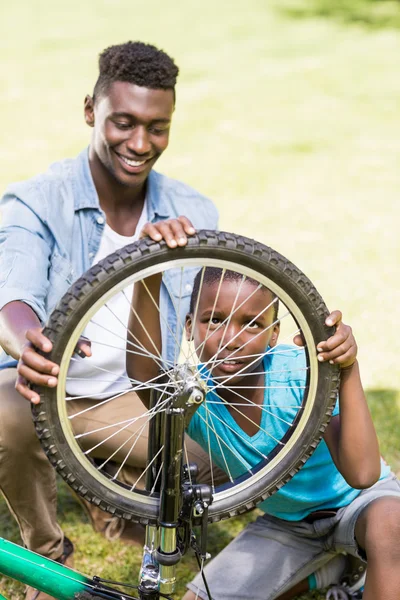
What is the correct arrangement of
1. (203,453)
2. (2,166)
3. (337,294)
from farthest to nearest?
(2,166) → (337,294) → (203,453)

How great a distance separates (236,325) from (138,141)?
82 centimetres

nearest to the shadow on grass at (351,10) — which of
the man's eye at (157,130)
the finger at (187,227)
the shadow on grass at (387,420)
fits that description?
the shadow on grass at (387,420)

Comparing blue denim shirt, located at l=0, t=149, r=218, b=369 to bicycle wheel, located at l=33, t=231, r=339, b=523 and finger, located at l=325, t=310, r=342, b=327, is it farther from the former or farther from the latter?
finger, located at l=325, t=310, r=342, b=327

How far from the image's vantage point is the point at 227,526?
3217mm

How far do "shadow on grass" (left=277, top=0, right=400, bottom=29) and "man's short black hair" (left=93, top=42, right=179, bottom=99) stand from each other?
495 inches

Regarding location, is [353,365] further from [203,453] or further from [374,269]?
[374,269]

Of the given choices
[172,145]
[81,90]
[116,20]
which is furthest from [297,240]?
[116,20]

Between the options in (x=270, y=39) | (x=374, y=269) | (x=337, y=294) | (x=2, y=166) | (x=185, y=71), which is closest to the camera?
(x=337, y=294)

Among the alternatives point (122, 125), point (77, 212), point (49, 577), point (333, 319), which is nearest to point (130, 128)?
point (122, 125)

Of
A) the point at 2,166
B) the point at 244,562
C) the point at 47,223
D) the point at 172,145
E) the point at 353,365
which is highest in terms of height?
the point at 172,145

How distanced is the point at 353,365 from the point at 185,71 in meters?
10.3

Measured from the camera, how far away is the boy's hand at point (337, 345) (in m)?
1.98

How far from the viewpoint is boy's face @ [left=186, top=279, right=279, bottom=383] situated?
7.36ft

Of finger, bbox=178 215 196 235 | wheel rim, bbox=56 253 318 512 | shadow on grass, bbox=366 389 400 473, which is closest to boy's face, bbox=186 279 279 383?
wheel rim, bbox=56 253 318 512
